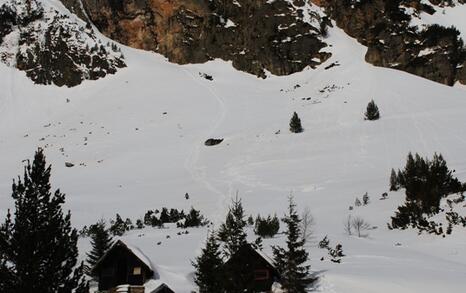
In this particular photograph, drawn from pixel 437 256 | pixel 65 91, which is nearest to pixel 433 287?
pixel 437 256

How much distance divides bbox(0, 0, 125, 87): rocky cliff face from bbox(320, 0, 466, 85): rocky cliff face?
35.5m

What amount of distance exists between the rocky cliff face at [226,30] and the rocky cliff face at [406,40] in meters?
6.62

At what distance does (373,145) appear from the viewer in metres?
43.6

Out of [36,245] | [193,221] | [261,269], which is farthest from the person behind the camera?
[193,221]

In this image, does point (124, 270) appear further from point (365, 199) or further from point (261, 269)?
point (365, 199)

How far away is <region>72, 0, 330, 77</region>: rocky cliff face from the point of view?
8194 cm

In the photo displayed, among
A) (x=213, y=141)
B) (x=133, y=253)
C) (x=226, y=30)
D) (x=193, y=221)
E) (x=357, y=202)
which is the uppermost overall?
(x=226, y=30)

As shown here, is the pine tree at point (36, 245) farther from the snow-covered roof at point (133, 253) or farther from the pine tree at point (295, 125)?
the pine tree at point (295, 125)

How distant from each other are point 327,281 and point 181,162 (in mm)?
30228

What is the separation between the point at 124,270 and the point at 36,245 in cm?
886

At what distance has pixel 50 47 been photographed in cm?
Answer: 8381

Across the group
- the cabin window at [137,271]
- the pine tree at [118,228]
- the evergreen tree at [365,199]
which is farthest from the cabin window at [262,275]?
the evergreen tree at [365,199]

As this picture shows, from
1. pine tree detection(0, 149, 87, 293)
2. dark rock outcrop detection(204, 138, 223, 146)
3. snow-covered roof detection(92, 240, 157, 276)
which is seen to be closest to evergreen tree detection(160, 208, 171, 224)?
snow-covered roof detection(92, 240, 157, 276)

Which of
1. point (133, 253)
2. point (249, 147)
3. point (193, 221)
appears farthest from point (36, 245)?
point (249, 147)
